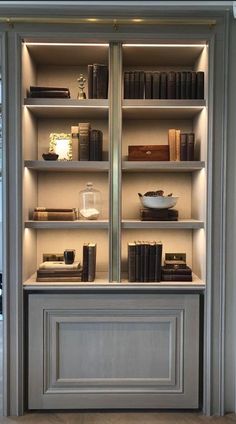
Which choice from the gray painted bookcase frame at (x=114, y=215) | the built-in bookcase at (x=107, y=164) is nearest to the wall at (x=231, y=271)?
the gray painted bookcase frame at (x=114, y=215)

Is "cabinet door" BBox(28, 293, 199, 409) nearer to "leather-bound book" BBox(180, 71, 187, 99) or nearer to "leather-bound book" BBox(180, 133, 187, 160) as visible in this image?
"leather-bound book" BBox(180, 133, 187, 160)

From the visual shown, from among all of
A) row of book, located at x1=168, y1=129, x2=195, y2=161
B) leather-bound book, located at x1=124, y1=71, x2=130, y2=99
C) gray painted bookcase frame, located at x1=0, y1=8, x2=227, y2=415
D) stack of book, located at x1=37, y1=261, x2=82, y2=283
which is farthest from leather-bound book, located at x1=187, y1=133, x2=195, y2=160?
stack of book, located at x1=37, y1=261, x2=82, y2=283

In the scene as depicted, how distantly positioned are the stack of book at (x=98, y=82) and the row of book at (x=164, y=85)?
0.44 ft

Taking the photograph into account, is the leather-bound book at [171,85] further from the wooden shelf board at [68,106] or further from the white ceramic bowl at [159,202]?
the white ceramic bowl at [159,202]

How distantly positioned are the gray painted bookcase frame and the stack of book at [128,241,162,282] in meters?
0.07

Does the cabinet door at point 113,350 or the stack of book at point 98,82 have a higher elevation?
the stack of book at point 98,82

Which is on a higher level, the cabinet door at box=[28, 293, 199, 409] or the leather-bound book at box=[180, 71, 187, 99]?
the leather-bound book at box=[180, 71, 187, 99]

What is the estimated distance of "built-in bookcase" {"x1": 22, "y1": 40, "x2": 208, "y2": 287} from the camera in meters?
2.43

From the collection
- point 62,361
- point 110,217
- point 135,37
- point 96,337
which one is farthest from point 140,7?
point 62,361

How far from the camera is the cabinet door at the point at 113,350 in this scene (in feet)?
7.92

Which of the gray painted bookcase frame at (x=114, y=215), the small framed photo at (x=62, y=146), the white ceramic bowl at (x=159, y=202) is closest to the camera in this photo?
the gray painted bookcase frame at (x=114, y=215)

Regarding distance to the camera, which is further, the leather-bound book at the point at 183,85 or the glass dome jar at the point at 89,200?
the glass dome jar at the point at 89,200

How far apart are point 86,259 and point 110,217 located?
329mm

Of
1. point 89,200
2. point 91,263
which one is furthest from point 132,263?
point 89,200
